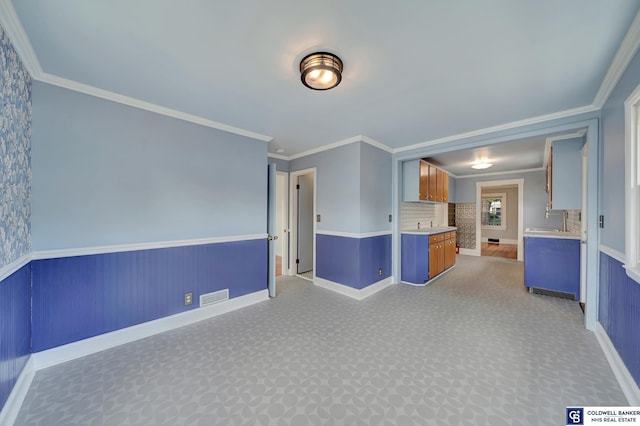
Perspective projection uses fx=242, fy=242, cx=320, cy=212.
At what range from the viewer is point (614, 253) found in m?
2.05

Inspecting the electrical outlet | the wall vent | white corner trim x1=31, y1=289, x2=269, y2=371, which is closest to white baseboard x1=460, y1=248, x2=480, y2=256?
white corner trim x1=31, y1=289, x2=269, y2=371

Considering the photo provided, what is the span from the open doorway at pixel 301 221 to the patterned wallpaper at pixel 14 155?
3503 mm

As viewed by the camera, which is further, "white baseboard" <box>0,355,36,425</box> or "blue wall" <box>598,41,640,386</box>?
"blue wall" <box>598,41,640,386</box>

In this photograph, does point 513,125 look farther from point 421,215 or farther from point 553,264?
point 421,215

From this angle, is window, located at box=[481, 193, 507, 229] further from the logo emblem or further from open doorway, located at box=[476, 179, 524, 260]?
the logo emblem

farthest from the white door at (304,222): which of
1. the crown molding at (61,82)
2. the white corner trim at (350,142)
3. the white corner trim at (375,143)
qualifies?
the crown molding at (61,82)

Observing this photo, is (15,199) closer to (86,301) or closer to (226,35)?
(86,301)

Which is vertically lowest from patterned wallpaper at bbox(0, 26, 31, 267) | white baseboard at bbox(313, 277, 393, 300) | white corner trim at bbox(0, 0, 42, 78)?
white baseboard at bbox(313, 277, 393, 300)

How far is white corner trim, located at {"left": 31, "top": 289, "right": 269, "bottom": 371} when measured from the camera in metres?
2.06

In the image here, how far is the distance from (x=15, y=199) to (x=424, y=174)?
5.24 metres

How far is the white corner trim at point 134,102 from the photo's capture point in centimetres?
210

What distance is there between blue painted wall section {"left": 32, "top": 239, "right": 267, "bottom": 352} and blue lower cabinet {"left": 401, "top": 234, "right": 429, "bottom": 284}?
2.95 meters

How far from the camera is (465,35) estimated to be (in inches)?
62.2

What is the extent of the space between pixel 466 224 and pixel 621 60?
263 inches
